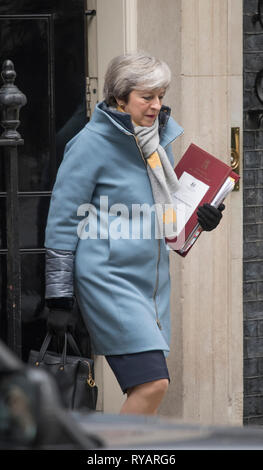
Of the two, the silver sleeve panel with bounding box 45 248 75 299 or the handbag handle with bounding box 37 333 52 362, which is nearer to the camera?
the silver sleeve panel with bounding box 45 248 75 299

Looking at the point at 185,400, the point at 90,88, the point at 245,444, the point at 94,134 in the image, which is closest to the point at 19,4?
the point at 90,88

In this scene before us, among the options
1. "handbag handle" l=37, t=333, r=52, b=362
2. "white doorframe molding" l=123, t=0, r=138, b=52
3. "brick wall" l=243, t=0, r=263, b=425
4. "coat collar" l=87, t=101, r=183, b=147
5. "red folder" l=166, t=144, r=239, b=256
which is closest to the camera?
"coat collar" l=87, t=101, r=183, b=147

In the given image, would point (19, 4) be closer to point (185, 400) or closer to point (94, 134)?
point (94, 134)

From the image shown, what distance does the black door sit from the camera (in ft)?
19.1

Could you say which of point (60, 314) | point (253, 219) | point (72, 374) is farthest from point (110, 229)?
point (253, 219)

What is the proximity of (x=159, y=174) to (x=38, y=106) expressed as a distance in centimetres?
157

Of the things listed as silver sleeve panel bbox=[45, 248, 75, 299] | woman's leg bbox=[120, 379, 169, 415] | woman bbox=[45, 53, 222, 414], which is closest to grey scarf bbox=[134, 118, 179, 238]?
woman bbox=[45, 53, 222, 414]

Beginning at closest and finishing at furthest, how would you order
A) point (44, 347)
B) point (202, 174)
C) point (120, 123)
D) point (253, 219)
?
point (120, 123) < point (44, 347) < point (202, 174) < point (253, 219)

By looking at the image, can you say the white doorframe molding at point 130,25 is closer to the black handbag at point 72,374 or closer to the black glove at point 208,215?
the black glove at point 208,215

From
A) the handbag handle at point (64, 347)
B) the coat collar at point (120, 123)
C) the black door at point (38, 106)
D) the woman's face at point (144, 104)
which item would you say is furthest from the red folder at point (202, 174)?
the black door at point (38, 106)

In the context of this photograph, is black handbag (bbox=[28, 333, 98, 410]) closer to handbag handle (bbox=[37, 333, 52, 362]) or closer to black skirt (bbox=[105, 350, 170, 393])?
handbag handle (bbox=[37, 333, 52, 362])

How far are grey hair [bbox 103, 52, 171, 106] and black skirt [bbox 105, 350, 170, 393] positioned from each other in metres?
1.07

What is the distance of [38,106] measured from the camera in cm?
589

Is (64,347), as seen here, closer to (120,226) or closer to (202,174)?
(120,226)
